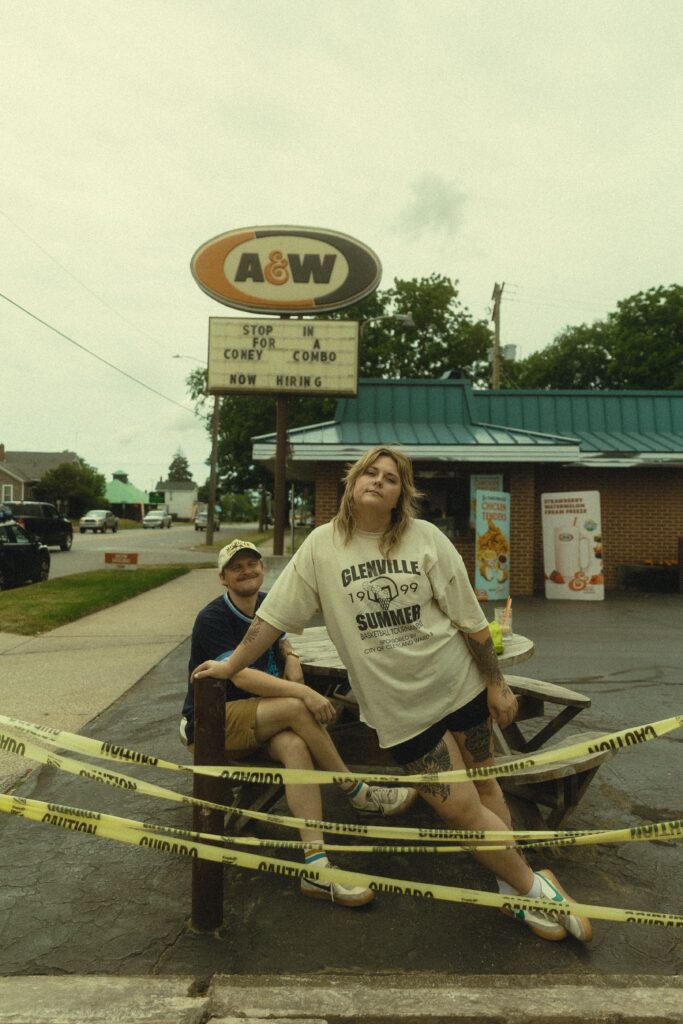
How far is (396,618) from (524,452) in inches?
442

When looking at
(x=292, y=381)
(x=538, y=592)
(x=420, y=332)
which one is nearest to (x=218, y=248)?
(x=292, y=381)

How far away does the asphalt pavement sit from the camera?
2.30 metres

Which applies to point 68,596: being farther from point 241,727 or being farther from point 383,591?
point 383,591

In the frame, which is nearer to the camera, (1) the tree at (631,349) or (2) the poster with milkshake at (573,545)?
(2) the poster with milkshake at (573,545)

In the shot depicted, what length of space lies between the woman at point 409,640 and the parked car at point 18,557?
45.7 ft

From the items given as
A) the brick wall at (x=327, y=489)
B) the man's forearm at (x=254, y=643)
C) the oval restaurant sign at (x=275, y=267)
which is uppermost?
the oval restaurant sign at (x=275, y=267)

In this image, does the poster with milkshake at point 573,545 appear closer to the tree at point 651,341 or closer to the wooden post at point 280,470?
the wooden post at point 280,470

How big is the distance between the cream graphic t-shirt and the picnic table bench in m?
0.51

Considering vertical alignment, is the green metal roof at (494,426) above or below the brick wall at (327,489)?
above

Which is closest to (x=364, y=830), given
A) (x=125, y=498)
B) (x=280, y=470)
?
(x=280, y=470)

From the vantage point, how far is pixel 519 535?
14.3 metres

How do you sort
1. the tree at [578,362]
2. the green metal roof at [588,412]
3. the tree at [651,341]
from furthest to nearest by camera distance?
1. the tree at [578,362]
2. the tree at [651,341]
3. the green metal roof at [588,412]

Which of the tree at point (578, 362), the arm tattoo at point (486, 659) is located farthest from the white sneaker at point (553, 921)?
the tree at point (578, 362)

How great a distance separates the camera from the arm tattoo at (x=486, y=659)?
2.82 meters
